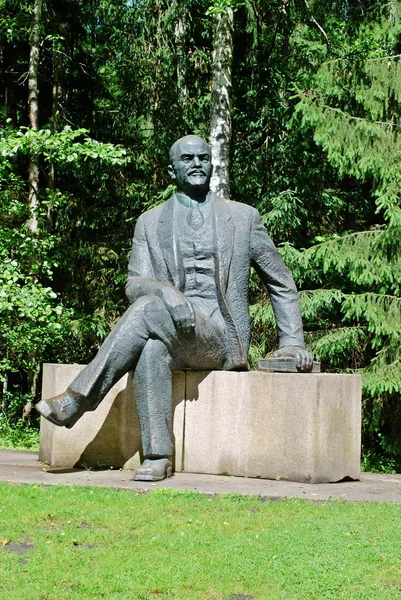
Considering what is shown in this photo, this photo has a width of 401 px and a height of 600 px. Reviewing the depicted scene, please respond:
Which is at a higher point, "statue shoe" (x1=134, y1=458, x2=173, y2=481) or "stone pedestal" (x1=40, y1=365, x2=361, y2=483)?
"stone pedestal" (x1=40, y1=365, x2=361, y2=483)

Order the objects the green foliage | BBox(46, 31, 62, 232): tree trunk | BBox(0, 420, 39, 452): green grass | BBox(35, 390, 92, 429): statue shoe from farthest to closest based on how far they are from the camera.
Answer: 1. BBox(46, 31, 62, 232): tree trunk
2. BBox(0, 420, 39, 452): green grass
3. the green foliage
4. BBox(35, 390, 92, 429): statue shoe

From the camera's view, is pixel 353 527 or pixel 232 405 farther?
pixel 232 405

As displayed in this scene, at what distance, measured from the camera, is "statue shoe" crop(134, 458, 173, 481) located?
5.92 metres

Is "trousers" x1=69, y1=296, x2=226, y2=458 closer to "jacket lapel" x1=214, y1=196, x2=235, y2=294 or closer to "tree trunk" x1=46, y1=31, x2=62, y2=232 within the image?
"jacket lapel" x1=214, y1=196, x2=235, y2=294

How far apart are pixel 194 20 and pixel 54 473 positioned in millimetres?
11183

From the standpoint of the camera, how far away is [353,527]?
479cm

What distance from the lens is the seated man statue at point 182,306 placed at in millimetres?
5984

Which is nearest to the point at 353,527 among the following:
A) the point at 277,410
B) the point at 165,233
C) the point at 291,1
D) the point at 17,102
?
the point at 277,410

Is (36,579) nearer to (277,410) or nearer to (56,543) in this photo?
(56,543)

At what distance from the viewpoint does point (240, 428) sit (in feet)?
20.9

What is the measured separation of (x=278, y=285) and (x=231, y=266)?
442 mm

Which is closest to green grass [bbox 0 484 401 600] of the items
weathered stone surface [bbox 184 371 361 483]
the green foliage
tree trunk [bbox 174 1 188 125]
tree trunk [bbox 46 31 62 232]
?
weathered stone surface [bbox 184 371 361 483]

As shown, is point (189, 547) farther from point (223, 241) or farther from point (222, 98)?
point (222, 98)

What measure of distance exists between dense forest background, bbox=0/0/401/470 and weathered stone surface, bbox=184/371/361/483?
3955 millimetres
